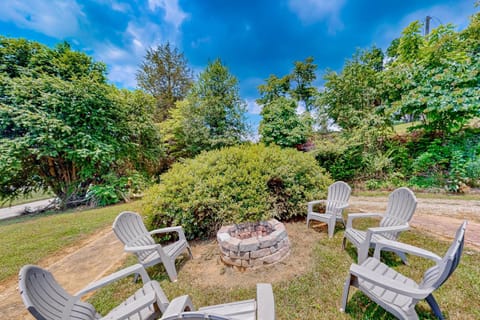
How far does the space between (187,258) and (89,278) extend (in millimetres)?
1499

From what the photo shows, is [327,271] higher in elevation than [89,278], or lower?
higher

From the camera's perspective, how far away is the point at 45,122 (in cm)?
602

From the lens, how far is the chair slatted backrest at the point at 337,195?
3628 millimetres

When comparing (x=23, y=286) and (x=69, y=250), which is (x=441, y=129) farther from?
(x=69, y=250)

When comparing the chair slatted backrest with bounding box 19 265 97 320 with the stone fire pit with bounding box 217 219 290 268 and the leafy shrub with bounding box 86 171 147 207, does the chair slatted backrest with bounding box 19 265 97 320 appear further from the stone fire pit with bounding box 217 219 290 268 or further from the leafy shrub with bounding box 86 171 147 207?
the leafy shrub with bounding box 86 171 147 207

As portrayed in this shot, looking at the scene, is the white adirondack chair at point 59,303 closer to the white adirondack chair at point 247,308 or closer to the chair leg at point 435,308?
the white adirondack chair at point 247,308

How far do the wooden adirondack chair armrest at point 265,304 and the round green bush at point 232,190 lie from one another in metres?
1.81

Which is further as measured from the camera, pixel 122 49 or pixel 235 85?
pixel 235 85

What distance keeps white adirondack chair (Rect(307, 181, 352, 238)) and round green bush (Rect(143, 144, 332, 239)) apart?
0.32 metres

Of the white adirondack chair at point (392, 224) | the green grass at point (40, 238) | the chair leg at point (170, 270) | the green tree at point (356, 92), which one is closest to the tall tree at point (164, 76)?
the green grass at point (40, 238)

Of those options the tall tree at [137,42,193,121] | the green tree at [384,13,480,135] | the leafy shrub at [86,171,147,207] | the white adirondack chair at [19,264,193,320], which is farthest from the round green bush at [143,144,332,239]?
the tall tree at [137,42,193,121]

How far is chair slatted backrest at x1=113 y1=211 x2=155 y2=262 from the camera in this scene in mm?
2418

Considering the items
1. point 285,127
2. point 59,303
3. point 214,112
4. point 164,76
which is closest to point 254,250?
point 59,303

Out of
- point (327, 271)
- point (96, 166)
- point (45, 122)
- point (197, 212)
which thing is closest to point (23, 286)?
point (197, 212)
